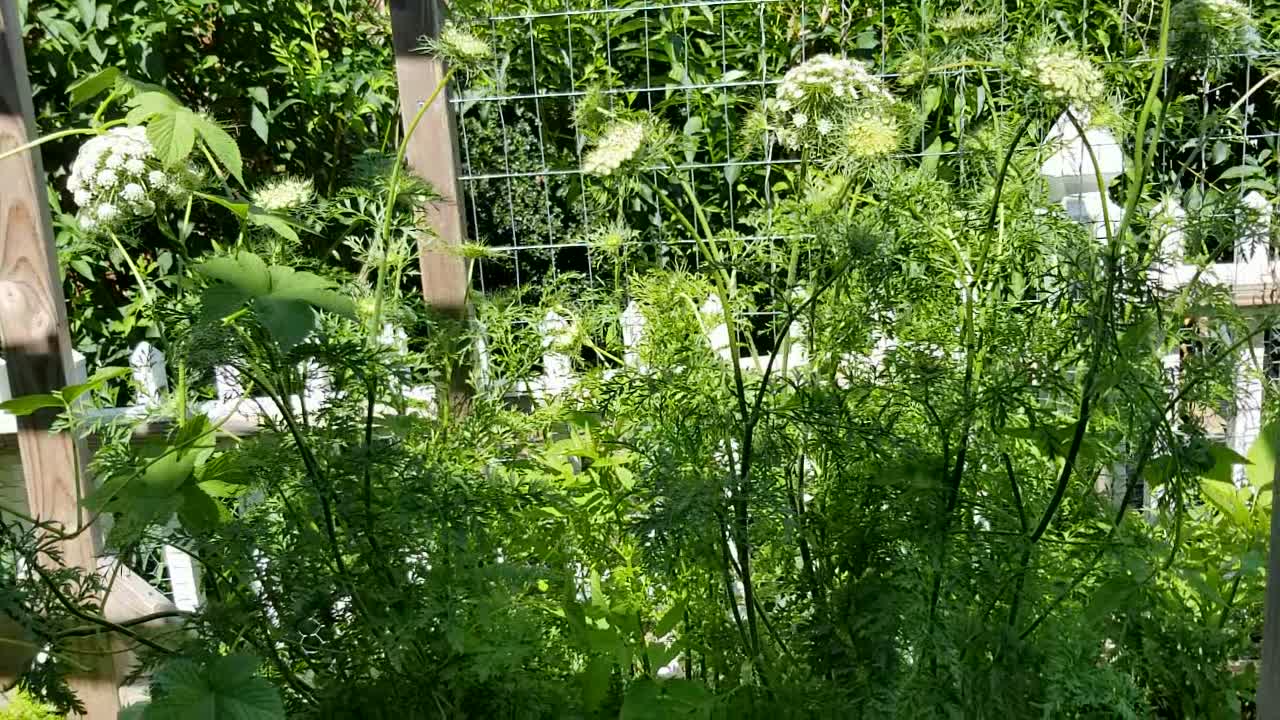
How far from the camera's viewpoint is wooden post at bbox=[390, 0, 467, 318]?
2727 mm

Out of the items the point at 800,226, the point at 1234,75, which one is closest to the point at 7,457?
the point at 800,226

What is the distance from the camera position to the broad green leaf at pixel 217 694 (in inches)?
64.4

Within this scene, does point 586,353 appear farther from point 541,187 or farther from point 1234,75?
point 1234,75

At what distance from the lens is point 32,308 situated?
8.29 ft

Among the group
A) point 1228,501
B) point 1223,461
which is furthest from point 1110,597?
point 1228,501

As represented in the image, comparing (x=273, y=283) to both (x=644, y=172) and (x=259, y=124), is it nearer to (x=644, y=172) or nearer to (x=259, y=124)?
(x=644, y=172)

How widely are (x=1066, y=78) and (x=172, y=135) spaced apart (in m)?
1.24

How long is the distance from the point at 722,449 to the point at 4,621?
1854mm

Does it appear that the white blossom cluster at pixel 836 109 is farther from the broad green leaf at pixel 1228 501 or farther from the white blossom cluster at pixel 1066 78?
the broad green leaf at pixel 1228 501

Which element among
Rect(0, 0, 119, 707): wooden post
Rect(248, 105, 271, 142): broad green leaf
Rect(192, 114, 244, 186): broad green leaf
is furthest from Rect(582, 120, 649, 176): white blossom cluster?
Rect(248, 105, 271, 142): broad green leaf

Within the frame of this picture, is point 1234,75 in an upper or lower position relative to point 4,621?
upper

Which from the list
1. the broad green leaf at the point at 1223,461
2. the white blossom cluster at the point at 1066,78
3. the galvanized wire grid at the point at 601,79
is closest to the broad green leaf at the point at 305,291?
the white blossom cluster at the point at 1066,78

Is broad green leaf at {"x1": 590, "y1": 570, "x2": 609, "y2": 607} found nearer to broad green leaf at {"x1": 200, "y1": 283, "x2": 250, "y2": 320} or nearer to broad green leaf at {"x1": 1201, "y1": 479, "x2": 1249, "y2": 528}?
broad green leaf at {"x1": 200, "y1": 283, "x2": 250, "y2": 320}

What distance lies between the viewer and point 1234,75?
370cm
